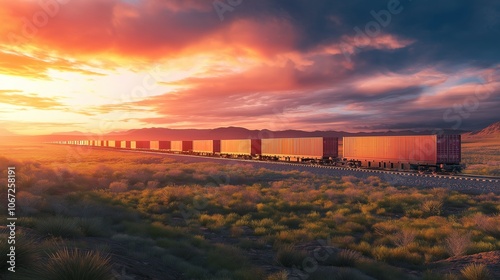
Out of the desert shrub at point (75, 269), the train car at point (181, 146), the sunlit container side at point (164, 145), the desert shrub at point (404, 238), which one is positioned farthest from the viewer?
the sunlit container side at point (164, 145)

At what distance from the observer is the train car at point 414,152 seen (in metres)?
30.8

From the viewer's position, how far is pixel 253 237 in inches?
503

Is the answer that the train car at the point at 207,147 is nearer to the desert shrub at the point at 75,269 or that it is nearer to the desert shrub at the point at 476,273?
the desert shrub at the point at 476,273

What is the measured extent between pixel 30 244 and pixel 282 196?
49.1 ft

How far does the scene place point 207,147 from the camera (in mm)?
78938

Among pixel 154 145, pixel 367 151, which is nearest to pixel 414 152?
pixel 367 151

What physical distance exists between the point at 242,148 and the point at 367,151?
2843 centimetres

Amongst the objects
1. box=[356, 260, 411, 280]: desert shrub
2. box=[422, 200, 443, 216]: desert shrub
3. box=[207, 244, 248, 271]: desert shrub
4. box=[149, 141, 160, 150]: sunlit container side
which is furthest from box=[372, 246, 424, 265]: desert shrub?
box=[149, 141, 160, 150]: sunlit container side

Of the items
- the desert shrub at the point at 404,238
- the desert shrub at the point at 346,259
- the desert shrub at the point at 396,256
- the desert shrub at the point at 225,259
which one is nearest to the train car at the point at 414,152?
the desert shrub at the point at 404,238

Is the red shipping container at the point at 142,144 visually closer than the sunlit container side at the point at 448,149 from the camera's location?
No

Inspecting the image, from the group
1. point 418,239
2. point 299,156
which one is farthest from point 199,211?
point 299,156

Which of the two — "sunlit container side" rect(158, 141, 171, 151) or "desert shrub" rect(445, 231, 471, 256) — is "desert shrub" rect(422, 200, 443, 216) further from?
"sunlit container side" rect(158, 141, 171, 151)

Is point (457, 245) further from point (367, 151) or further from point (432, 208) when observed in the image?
point (367, 151)

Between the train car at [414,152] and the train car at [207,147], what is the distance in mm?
40130
